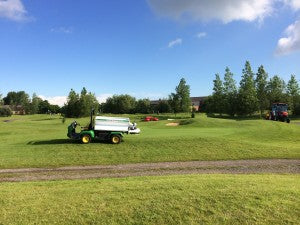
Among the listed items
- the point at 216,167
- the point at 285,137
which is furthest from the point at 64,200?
the point at 285,137

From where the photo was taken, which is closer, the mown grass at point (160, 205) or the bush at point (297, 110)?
the mown grass at point (160, 205)

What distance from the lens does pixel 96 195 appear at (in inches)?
354

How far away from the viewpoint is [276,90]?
79.8 metres

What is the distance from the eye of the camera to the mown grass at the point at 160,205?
725 cm

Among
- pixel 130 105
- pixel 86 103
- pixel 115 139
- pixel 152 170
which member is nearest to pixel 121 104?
pixel 130 105

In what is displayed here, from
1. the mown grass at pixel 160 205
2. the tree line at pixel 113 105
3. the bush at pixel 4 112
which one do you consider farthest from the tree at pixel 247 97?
the bush at pixel 4 112

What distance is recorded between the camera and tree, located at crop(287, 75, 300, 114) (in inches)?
3137

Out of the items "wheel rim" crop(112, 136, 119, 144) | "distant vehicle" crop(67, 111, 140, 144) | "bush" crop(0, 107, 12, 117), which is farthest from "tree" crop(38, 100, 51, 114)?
"wheel rim" crop(112, 136, 119, 144)

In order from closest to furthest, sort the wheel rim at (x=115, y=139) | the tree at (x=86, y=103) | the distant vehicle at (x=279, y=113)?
the wheel rim at (x=115, y=139) < the distant vehicle at (x=279, y=113) < the tree at (x=86, y=103)

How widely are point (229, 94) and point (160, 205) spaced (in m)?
75.1

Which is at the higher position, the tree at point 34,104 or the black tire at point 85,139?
the tree at point 34,104

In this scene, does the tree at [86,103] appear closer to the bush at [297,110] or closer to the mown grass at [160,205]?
the bush at [297,110]

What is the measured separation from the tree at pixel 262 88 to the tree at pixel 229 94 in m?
5.87

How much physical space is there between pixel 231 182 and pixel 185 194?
7.78ft
